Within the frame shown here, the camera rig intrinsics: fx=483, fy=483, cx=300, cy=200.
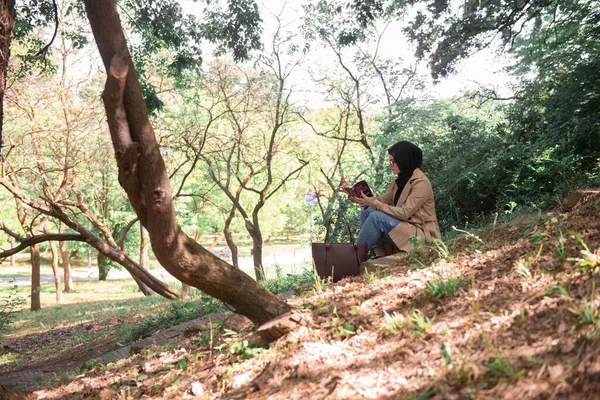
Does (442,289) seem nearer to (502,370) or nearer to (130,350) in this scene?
(502,370)

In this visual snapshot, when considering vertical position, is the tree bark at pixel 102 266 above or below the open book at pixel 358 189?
below

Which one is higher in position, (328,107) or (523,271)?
(328,107)

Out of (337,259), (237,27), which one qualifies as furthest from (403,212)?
(237,27)

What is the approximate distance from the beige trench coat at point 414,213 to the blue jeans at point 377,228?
0.05 meters

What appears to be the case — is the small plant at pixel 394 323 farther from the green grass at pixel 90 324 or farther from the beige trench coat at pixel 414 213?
the beige trench coat at pixel 414 213

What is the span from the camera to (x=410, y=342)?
2.88 meters

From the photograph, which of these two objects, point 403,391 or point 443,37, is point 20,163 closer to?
point 443,37

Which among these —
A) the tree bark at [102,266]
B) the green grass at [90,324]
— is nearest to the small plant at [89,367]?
the green grass at [90,324]

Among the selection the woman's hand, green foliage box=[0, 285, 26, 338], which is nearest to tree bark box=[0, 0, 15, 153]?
the woman's hand

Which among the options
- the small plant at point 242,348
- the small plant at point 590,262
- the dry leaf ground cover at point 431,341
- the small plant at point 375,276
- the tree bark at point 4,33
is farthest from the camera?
the tree bark at point 4,33

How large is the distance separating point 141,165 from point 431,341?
7.02 feet

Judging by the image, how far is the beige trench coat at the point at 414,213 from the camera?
Result: 547 cm

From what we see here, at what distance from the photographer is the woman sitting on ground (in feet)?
18.0

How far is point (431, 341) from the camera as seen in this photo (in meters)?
2.80
